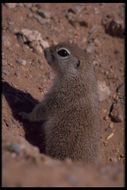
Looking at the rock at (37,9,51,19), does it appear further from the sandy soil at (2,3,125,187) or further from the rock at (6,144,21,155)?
the rock at (6,144,21,155)

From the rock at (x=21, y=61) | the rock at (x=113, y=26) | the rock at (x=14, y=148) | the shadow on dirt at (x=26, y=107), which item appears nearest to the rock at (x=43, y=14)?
the rock at (x=113, y=26)

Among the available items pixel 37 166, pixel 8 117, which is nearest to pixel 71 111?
pixel 8 117

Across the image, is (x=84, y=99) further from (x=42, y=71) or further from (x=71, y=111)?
(x=42, y=71)

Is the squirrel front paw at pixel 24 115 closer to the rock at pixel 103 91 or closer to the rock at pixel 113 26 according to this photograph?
the rock at pixel 103 91

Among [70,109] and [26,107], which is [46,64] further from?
[70,109]

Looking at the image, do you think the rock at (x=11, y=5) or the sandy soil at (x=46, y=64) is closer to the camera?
the sandy soil at (x=46, y=64)

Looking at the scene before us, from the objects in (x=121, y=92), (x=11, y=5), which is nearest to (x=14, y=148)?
(x=121, y=92)

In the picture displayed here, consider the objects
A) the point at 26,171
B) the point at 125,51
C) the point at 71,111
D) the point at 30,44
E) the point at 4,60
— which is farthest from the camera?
the point at 125,51
